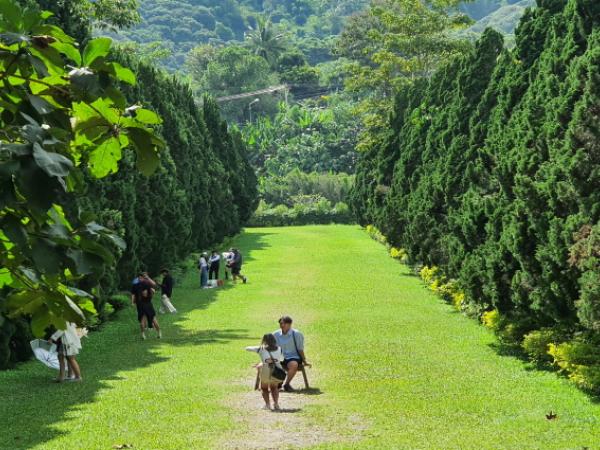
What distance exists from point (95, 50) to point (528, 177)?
14.4m

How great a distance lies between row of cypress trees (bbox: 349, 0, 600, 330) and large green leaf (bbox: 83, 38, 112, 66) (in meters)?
11.3

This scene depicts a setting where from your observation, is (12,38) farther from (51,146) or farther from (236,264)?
(236,264)

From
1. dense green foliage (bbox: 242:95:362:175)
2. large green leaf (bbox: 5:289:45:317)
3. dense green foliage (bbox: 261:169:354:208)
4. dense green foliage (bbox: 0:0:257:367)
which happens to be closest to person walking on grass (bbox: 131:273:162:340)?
dense green foliage (bbox: 0:0:257:367)

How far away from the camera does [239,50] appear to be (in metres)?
109

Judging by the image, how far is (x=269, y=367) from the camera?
1338 cm

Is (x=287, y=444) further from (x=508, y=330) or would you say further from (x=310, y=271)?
(x=310, y=271)

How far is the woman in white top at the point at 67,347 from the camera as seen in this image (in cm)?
1605

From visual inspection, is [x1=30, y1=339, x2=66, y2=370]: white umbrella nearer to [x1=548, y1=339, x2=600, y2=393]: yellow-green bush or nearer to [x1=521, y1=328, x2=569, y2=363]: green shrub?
[x1=521, y1=328, x2=569, y2=363]: green shrub

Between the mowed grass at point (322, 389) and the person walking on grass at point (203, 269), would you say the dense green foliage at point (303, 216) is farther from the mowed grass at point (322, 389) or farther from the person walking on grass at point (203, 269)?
the mowed grass at point (322, 389)

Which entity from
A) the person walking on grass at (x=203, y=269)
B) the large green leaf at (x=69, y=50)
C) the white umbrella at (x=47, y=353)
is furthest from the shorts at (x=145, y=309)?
the large green leaf at (x=69, y=50)

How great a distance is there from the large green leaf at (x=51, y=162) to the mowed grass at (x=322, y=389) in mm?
8488

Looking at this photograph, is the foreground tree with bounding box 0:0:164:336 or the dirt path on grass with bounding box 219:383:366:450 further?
the dirt path on grass with bounding box 219:383:366:450

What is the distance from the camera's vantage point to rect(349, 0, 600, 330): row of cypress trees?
15.5 metres

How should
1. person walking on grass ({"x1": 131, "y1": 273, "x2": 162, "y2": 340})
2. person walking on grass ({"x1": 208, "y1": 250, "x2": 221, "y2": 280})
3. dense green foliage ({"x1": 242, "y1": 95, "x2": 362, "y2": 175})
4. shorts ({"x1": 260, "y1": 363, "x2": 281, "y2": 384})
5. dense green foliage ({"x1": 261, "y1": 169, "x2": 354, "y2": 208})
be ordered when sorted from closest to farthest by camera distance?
1. shorts ({"x1": 260, "y1": 363, "x2": 281, "y2": 384})
2. person walking on grass ({"x1": 131, "y1": 273, "x2": 162, "y2": 340})
3. person walking on grass ({"x1": 208, "y1": 250, "x2": 221, "y2": 280})
4. dense green foliage ({"x1": 261, "y1": 169, "x2": 354, "y2": 208})
5. dense green foliage ({"x1": 242, "y1": 95, "x2": 362, "y2": 175})
